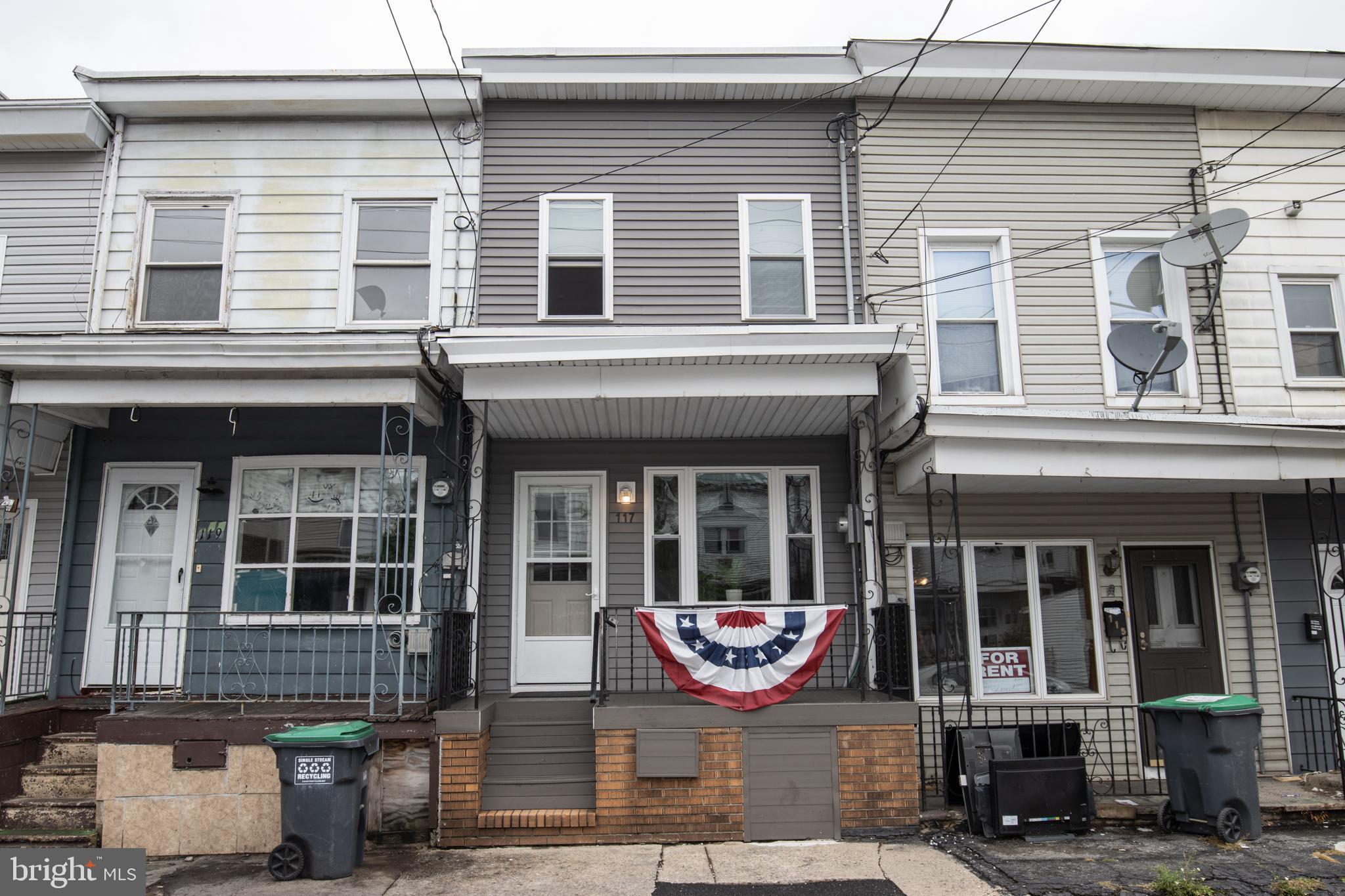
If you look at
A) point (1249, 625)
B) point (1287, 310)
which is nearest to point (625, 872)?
point (1249, 625)

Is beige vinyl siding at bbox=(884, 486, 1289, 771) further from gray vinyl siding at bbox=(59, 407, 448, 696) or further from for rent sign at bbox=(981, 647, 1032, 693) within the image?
gray vinyl siding at bbox=(59, 407, 448, 696)

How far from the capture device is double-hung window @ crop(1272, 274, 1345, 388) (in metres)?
8.82

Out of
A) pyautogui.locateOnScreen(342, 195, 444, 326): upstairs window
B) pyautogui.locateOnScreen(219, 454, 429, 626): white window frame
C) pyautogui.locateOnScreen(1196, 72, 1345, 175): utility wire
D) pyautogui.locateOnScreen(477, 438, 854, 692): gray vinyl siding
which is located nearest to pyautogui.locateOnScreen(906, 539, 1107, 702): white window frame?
pyautogui.locateOnScreen(477, 438, 854, 692): gray vinyl siding

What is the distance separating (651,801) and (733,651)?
1.28 meters

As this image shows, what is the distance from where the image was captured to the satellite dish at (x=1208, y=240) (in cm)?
827

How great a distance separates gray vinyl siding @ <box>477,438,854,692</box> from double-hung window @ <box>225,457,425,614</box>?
2.39ft

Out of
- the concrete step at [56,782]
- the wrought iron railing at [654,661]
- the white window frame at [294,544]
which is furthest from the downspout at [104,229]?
the wrought iron railing at [654,661]

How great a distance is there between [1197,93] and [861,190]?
3.66 m

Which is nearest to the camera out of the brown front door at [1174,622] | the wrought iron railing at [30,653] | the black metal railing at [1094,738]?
the black metal railing at [1094,738]

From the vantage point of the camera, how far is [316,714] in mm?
6645

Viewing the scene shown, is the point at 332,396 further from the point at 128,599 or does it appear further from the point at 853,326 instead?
the point at 853,326

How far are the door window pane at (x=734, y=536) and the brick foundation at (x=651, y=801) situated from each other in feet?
6.23

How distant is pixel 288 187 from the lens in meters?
8.66

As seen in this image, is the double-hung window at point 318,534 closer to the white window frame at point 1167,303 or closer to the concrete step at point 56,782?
the concrete step at point 56,782
